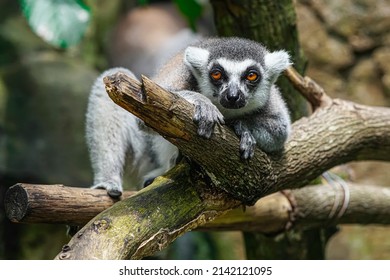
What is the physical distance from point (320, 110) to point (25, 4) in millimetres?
2218

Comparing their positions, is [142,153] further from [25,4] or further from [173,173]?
[25,4]

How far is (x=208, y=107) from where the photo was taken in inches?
115

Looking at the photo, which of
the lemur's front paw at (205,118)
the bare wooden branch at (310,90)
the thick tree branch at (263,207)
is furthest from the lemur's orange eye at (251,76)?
the bare wooden branch at (310,90)

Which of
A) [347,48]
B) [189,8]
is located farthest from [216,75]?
[347,48]

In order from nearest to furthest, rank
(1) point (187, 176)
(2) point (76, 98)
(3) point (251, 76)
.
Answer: (1) point (187, 176) → (3) point (251, 76) → (2) point (76, 98)

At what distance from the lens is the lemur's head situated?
3.28 meters

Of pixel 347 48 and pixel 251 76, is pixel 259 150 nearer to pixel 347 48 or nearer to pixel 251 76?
pixel 251 76

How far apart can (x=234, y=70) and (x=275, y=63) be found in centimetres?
37

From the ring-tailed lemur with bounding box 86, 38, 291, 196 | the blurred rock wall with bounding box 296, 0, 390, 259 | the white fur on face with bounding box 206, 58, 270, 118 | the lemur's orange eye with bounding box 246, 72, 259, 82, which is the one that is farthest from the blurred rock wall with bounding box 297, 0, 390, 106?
the lemur's orange eye with bounding box 246, 72, 259, 82

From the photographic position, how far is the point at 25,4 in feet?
11.3

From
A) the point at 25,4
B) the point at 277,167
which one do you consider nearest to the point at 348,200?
the point at 277,167

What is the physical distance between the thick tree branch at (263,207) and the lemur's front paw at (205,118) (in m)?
0.94

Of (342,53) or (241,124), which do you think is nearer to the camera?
(241,124)

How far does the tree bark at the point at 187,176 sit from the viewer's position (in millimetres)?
2650
